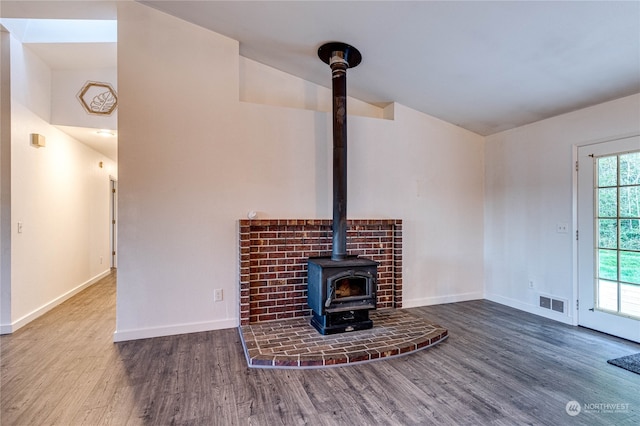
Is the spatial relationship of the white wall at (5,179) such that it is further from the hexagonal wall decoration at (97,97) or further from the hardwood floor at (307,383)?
the hexagonal wall decoration at (97,97)

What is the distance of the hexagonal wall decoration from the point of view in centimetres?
407

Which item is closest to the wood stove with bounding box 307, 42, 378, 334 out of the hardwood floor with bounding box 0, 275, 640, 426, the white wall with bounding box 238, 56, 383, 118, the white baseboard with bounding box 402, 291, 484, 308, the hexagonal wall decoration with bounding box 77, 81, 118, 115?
the white wall with bounding box 238, 56, 383, 118

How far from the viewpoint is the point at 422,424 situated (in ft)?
6.16

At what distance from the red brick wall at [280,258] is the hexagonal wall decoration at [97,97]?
2563 millimetres

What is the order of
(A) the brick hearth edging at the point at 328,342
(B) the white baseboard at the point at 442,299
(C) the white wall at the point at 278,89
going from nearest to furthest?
(A) the brick hearth edging at the point at 328,342, (C) the white wall at the point at 278,89, (B) the white baseboard at the point at 442,299

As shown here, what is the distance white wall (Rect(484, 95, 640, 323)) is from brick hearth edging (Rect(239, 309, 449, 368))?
5.37ft

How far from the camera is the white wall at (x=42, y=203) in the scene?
3365 millimetres

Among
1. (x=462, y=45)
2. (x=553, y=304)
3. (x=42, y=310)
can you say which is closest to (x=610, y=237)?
(x=553, y=304)

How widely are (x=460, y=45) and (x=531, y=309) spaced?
126 inches

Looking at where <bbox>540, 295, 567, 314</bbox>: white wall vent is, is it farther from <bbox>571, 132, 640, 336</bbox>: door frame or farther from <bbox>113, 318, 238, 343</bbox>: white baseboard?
<bbox>113, 318, 238, 343</bbox>: white baseboard

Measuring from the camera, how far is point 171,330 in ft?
10.5

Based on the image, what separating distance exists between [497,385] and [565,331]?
1665 millimetres

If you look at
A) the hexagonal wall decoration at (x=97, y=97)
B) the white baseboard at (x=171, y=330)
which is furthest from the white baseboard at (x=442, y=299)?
the hexagonal wall decoration at (x=97, y=97)

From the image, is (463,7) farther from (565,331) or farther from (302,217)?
(565,331)
